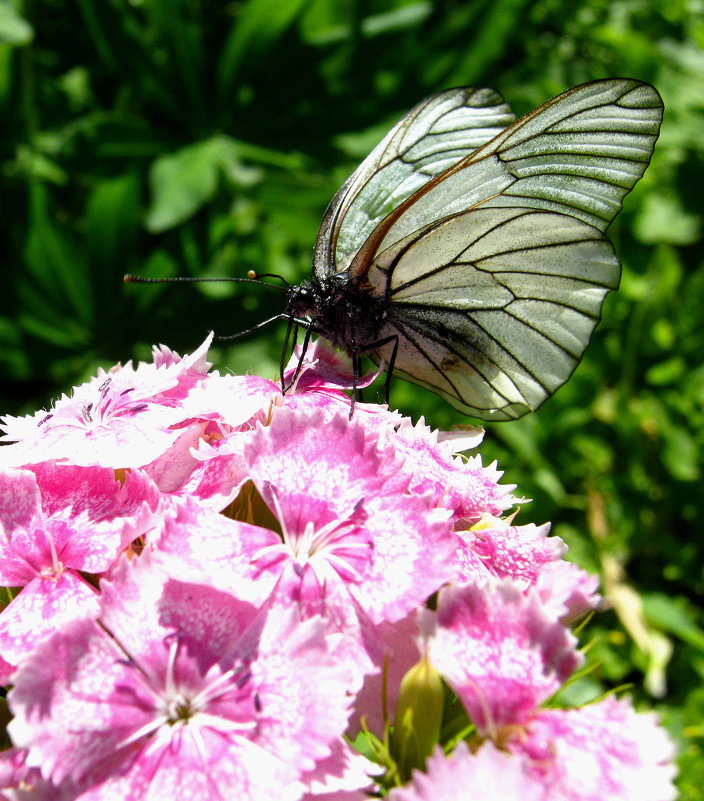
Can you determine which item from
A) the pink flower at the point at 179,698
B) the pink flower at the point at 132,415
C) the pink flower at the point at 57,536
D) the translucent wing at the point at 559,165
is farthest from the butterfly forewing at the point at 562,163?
the pink flower at the point at 179,698

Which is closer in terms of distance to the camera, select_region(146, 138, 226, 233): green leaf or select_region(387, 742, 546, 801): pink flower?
select_region(387, 742, 546, 801): pink flower

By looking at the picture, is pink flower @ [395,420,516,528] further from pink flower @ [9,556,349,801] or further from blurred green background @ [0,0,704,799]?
blurred green background @ [0,0,704,799]

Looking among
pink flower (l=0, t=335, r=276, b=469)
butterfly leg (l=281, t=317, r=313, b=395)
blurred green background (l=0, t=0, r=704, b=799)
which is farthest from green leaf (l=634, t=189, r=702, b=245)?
pink flower (l=0, t=335, r=276, b=469)

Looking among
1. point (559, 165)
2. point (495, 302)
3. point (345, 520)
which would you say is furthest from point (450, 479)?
point (559, 165)

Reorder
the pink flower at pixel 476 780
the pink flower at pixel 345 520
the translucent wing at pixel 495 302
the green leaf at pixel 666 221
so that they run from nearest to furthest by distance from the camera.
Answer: the pink flower at pixel 476 780, the pink flower at pixel 345 520, the translucent wing at pixel 495 302, the green leaf at pixel 666 221

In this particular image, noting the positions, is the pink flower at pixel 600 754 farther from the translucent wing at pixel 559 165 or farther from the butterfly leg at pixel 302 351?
the translucent wing at pixel 559 165

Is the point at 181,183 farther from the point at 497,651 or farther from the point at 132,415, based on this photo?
the point at 497,651

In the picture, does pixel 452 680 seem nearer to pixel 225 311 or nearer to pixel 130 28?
pixel 225 311
